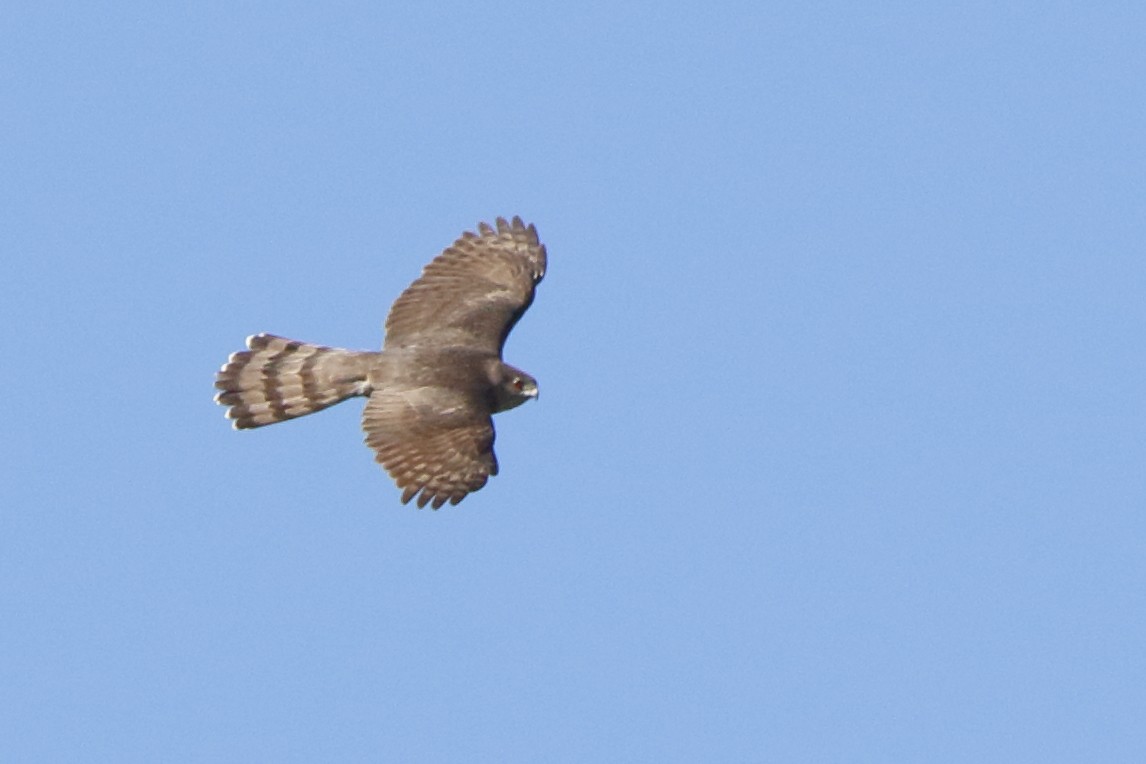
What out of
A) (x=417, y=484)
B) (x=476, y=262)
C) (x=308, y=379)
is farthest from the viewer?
(x=476, y=262)

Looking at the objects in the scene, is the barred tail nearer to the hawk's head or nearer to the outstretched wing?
the outstretched wing

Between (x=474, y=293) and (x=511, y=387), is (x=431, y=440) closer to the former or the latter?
(x=511, y=387)

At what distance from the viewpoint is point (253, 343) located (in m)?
24.2

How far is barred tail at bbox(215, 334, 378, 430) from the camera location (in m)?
23.3

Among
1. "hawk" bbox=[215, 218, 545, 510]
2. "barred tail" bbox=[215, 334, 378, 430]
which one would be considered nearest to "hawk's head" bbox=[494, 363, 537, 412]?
"hawk" bbox=[215, 218, 545, 510]

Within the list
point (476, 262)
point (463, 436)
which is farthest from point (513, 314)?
point (463, 436)

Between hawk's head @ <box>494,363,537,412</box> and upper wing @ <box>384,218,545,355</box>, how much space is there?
0.47m

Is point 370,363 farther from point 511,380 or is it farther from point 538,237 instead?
point 538,237

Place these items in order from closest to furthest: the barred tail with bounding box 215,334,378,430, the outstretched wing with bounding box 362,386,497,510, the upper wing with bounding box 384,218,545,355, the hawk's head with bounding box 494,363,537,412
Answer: the outstretched wing with bounding box 362,386,497,510 → the barred tail with bounding box 215,334,378,430 → the hawk's head with bounding box 494,363,537,412 → the upper wing with bounding box 384,218,545,355

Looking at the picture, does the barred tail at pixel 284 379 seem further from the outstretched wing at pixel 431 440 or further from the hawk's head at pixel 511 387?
the hawk's head at pixel 511 387

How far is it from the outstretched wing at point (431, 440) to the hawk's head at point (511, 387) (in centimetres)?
54

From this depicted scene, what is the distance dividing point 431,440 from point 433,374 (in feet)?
3.20

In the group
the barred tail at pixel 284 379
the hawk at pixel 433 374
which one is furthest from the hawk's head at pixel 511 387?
the barred tail at pixel 284 379

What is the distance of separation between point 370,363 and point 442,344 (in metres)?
0.88
